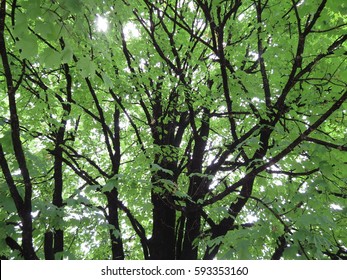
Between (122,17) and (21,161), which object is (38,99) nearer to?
(122,17)

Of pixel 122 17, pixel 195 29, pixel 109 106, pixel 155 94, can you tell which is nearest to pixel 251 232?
pixel 122 17

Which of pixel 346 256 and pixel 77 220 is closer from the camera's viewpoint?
pixel 77 220

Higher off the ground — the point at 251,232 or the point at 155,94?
the point at 155,94

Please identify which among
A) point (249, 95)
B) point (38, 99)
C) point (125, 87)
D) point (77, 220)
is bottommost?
point (77, 220)

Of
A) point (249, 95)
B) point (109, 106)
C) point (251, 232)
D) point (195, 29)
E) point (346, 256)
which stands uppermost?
point (195, 29)

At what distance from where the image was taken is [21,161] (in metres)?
2.77

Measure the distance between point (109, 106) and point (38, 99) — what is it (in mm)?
3375

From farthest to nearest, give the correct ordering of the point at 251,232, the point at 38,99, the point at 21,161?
the point at 38,99
the point at 251,232
the point at 21,161

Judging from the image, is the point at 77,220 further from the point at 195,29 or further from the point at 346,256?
the point at 195,29

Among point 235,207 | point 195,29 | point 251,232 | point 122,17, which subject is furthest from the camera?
point 195,29

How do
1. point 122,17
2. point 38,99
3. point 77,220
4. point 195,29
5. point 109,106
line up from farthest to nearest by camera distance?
1. point 109,106
2. point 195,29
3. point 38,99
4. point 122,17
5. point 77,220
